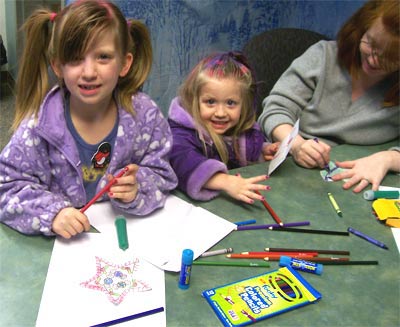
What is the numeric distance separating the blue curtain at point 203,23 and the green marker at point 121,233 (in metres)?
0.94

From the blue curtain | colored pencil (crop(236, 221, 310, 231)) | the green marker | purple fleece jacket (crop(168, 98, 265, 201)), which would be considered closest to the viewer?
the green marker

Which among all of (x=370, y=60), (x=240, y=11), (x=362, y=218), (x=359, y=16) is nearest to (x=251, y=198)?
(x=362, y=218)

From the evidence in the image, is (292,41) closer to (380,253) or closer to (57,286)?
(380,253)

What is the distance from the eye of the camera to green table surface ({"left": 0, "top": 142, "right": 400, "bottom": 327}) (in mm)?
761

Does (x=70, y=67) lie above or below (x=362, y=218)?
above

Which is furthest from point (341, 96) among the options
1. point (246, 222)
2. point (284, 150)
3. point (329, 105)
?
point (246, 222)

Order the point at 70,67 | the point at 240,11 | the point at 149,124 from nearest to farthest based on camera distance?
the point at 70,67 < the point at 149,124 < the point at 240,11

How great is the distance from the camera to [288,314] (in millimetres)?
788

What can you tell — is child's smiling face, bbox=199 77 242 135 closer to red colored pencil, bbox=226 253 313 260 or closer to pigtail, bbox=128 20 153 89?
pigtail, bbox=128 20 153 89

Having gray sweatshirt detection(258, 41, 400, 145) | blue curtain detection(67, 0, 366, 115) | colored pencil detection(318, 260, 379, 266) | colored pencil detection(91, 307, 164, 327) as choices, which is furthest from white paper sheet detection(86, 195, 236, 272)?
blue curtain detection(67, 0, 366, 115)

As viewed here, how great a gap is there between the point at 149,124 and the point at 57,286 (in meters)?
0.44

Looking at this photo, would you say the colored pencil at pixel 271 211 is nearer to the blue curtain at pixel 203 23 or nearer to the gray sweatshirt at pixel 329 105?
the gray sweatshirt at pixel 329 105

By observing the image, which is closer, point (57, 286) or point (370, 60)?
point (57, 286)

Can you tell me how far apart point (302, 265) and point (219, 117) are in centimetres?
58
